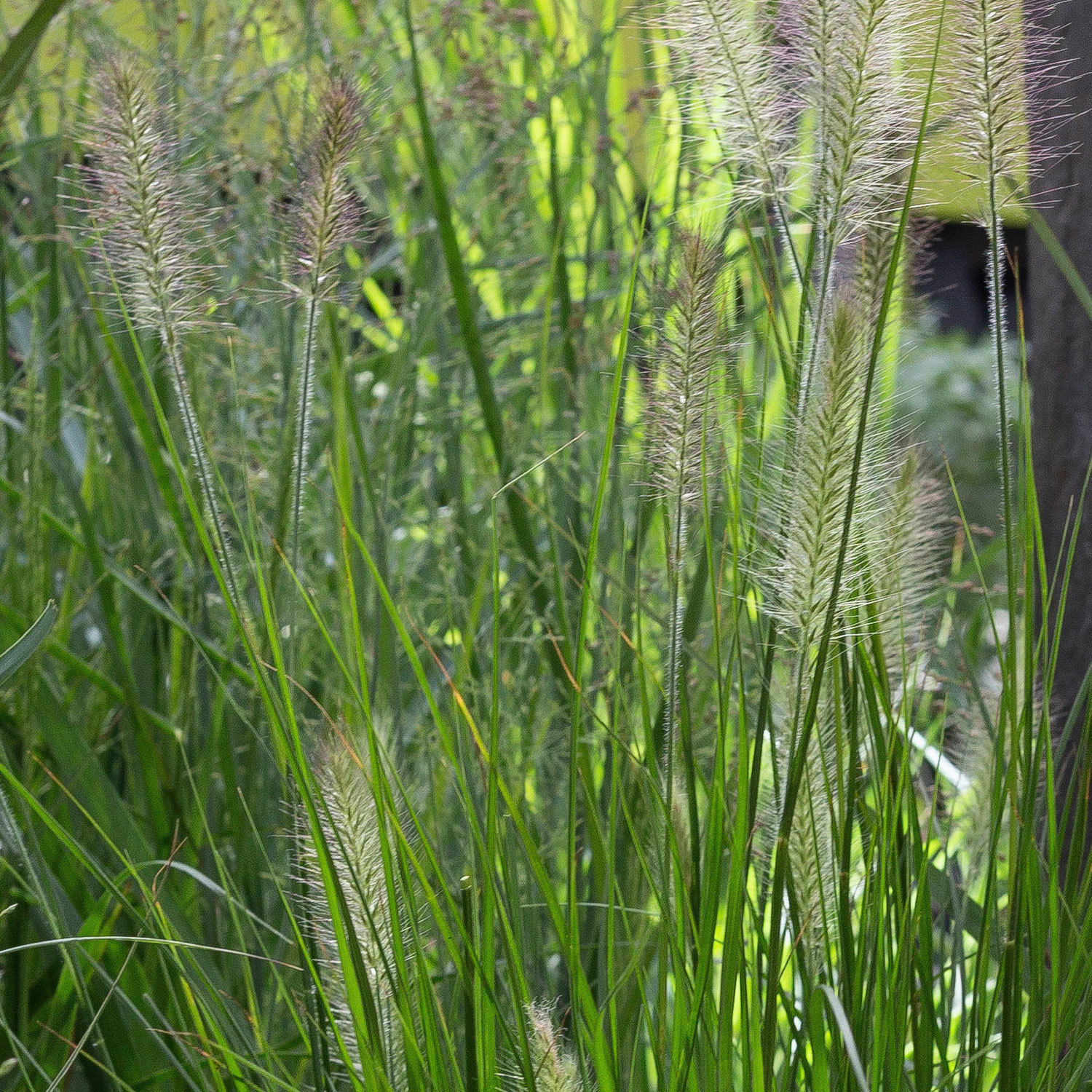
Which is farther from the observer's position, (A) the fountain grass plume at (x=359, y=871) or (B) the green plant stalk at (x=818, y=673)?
(A) the fountain grass plume at (x=359, y=871)

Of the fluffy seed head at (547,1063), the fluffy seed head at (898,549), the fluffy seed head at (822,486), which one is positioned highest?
the fluffy seed head at (822,486)

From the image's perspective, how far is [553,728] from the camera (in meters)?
1.42

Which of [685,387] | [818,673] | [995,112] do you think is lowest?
[818,673]

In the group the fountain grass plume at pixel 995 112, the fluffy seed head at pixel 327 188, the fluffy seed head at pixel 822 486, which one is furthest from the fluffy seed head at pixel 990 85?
the fluffy seed head at pixel 327 188

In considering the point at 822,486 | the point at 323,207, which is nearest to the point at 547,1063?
the point at 822,486

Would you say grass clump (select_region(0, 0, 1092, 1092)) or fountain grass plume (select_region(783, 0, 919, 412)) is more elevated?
fountain grass plume (select_region(783, 0, 919, 412))

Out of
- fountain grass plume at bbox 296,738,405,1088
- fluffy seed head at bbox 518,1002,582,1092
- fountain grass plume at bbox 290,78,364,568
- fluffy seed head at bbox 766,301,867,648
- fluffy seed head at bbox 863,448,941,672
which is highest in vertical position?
fountain grass plume at bbox 290,78,364,568

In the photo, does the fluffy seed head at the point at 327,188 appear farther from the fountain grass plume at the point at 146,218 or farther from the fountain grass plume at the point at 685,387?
the fountain grass plume at the point at 685,387

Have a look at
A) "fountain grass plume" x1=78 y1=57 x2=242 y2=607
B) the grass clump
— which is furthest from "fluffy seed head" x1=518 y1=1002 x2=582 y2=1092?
"fountain grass plume" x1=78 y1=57 x2=242 y2=607

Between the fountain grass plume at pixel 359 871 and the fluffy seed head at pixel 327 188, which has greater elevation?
the fluffy seed head at pixel 327 188

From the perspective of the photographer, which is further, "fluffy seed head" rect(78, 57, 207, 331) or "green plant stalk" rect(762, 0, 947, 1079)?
"fluffy seed head" rect(78, 57, 207, 331)

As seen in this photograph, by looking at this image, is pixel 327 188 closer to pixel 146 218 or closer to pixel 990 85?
pixel 146 218

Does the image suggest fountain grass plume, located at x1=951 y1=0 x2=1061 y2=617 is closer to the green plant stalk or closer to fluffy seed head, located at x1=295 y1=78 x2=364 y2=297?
the green plant stalk

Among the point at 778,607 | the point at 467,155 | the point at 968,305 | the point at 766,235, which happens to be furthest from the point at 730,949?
the point at 968,305
